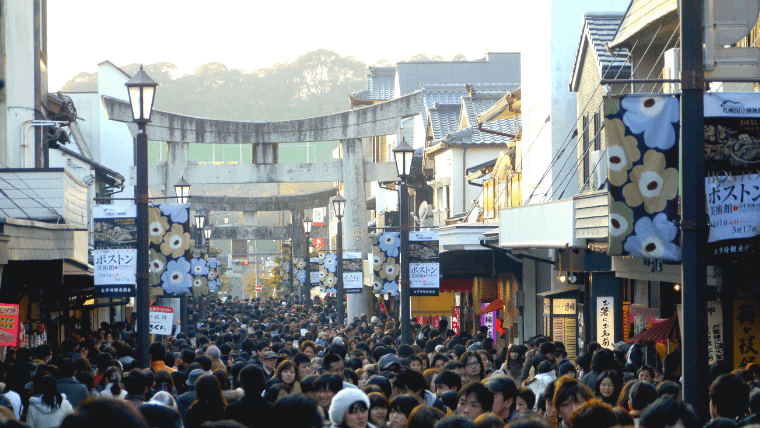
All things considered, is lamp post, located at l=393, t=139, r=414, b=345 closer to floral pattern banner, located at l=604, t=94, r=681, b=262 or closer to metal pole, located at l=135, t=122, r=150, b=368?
metal pole, located at l=135, t=122, r=150, b=368

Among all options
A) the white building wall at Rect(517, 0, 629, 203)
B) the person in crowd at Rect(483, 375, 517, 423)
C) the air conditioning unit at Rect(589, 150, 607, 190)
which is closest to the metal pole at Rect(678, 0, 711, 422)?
the person in crowd at Rect(483, 375, 517, 423)

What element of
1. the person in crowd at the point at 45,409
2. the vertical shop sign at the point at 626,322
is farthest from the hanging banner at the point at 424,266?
the person in crowd at the point at 45,409

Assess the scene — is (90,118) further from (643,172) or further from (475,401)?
(475,401)

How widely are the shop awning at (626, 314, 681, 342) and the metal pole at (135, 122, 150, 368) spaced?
7.69m

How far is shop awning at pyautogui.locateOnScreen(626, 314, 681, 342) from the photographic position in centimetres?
1452

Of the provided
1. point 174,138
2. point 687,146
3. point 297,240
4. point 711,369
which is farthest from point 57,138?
point 297,240

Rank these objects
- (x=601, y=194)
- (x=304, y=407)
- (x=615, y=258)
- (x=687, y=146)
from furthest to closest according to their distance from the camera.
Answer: (x=615, y=258) < (x=601, y=194) < (x=687, y=146) < (x=304, y=407)

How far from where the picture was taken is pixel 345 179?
36.6m

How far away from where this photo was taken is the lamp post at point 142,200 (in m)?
12.8

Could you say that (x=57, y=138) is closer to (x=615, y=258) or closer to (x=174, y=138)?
(x=174, y=138)

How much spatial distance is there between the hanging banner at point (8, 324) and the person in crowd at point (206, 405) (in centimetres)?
579

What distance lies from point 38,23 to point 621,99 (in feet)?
61.4

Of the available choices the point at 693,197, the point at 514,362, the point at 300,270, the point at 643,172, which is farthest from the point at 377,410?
the point at 300,270

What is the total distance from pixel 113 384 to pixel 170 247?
9527 millimetres
